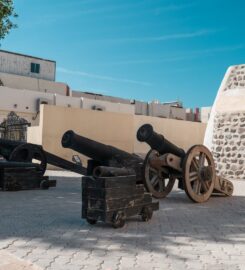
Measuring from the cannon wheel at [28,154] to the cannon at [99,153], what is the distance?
2.71 m

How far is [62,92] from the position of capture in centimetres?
3362

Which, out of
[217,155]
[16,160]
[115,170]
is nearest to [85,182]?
[115,170]

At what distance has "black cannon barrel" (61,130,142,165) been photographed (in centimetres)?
759

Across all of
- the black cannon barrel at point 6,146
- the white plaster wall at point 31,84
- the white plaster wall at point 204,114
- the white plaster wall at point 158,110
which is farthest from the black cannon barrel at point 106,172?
the white plaster wall at point 204,114

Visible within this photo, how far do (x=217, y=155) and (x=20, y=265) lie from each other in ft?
38.3

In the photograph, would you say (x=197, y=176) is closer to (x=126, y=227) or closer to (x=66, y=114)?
(x=126, y=227)

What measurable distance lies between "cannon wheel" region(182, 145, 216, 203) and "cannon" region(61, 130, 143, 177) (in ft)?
3.38

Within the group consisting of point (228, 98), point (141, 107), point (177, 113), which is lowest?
point (228, 98)

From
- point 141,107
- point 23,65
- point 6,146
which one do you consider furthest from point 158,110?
point 6,146

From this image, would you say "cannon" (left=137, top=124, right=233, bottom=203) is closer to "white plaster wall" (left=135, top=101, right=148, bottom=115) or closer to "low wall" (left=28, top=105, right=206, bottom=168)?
"low wall" (left=28, top=105, right=206, bottom=168)

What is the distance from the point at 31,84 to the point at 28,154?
71.3ft

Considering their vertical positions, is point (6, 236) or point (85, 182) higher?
point (85, 182)

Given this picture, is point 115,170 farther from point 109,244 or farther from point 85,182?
point 109,244

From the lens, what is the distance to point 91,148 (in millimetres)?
7738
